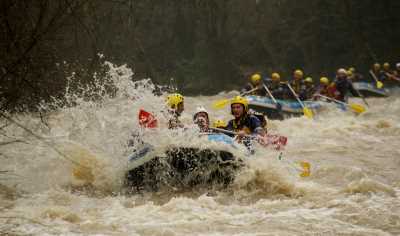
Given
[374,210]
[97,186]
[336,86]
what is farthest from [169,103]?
[336,86]

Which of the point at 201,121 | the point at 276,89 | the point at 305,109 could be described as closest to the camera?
the point at 201,121

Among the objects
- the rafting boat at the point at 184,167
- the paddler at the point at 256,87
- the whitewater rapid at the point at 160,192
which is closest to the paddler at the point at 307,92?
the paddler at the point at 256,87

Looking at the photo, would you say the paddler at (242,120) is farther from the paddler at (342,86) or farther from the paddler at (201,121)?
the paddler at (342,86)

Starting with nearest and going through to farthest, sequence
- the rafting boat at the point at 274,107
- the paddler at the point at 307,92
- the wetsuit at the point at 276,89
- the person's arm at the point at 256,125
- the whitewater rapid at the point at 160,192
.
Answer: the whitewater rapid at the point at 160,192
the person's arm at the point at 256,125
the rafting boat at the point at 274,107
the wetsuit at the point at 276,89
the paddler at the point at 307,92

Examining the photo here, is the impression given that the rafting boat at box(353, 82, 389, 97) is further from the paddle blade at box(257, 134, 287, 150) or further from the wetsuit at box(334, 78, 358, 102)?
the paddle blade at box(257, 134, 287, 150)

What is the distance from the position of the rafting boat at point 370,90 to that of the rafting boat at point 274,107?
5990 mm

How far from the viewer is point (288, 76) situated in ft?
83.3

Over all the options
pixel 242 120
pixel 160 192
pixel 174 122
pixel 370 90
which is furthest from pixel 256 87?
pixel 160 192

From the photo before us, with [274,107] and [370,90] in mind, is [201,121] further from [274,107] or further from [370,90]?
[370,90]

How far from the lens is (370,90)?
21.4 metres

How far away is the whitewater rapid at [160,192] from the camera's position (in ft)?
17.7

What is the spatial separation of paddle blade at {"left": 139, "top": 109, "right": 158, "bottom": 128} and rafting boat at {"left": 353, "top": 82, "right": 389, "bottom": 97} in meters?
14.5

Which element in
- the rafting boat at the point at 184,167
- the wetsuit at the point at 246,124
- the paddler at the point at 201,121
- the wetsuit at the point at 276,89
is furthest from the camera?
the wetsuit at the point at 276,89

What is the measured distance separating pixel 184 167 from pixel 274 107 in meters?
8.26
